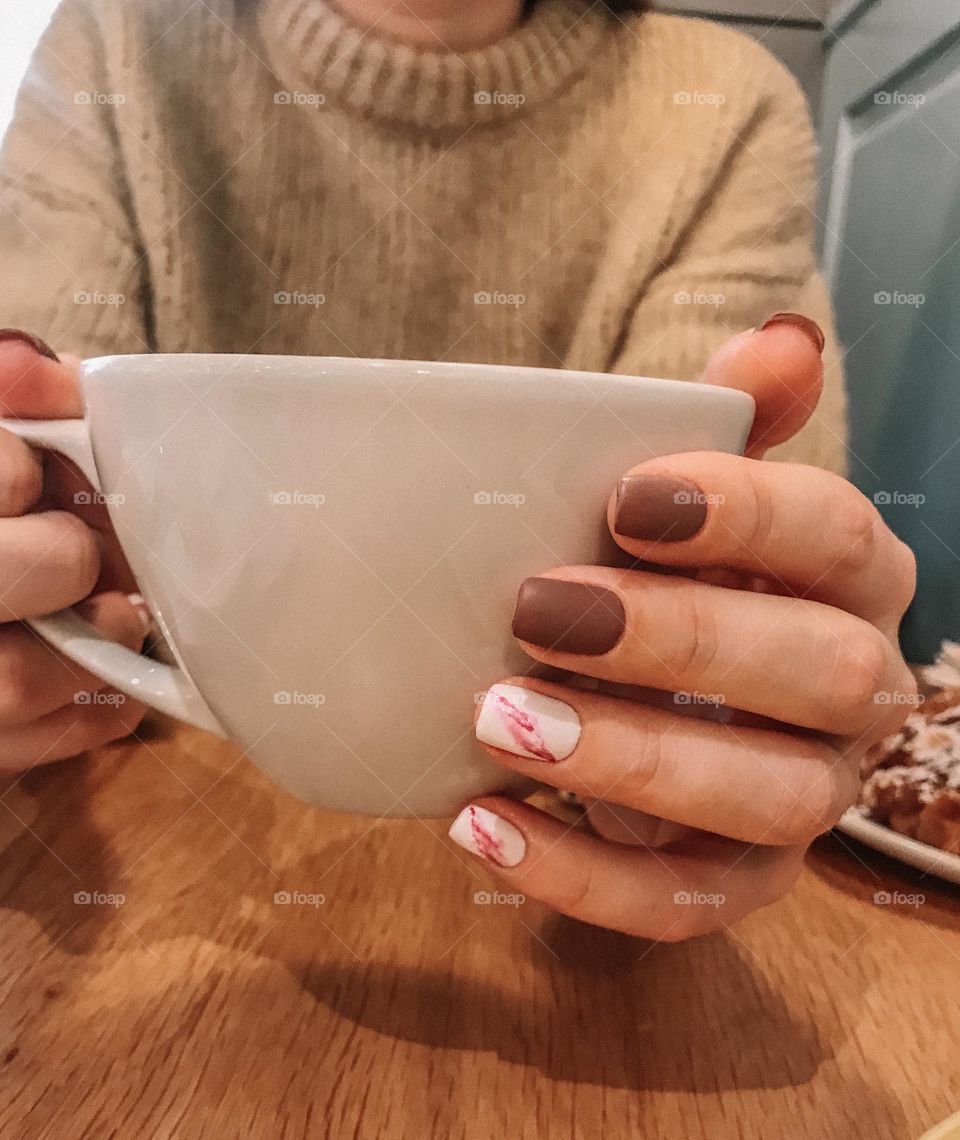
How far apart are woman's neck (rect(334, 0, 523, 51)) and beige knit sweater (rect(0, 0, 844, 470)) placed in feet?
0.08

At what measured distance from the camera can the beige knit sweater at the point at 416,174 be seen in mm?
681

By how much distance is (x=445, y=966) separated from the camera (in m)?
0.28

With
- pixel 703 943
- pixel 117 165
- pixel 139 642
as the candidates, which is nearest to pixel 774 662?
pixel 703 943

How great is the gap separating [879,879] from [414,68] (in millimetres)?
744

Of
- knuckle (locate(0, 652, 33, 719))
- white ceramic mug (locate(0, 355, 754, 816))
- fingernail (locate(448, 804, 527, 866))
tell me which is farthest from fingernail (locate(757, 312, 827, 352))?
knuckle (locate(0, 652, 33, 719))

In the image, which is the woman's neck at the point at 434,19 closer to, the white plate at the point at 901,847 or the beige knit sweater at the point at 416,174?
the beige knit sweater at the point at 416,174

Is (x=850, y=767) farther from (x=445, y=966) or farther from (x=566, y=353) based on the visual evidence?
(x=566, y=353)

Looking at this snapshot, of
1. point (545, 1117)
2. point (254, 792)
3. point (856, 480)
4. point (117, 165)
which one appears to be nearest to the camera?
point (545, 1117)

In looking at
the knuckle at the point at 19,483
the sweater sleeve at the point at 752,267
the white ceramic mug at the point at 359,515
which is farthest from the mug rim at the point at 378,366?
the sweater sleeve at the point at 752,267

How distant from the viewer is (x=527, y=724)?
0.22 meters

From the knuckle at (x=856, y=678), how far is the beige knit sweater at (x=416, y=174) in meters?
0.43

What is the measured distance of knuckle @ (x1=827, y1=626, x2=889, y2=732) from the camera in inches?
10.3

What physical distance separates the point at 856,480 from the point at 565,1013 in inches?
35.7

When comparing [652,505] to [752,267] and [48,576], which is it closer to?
[48,576]
